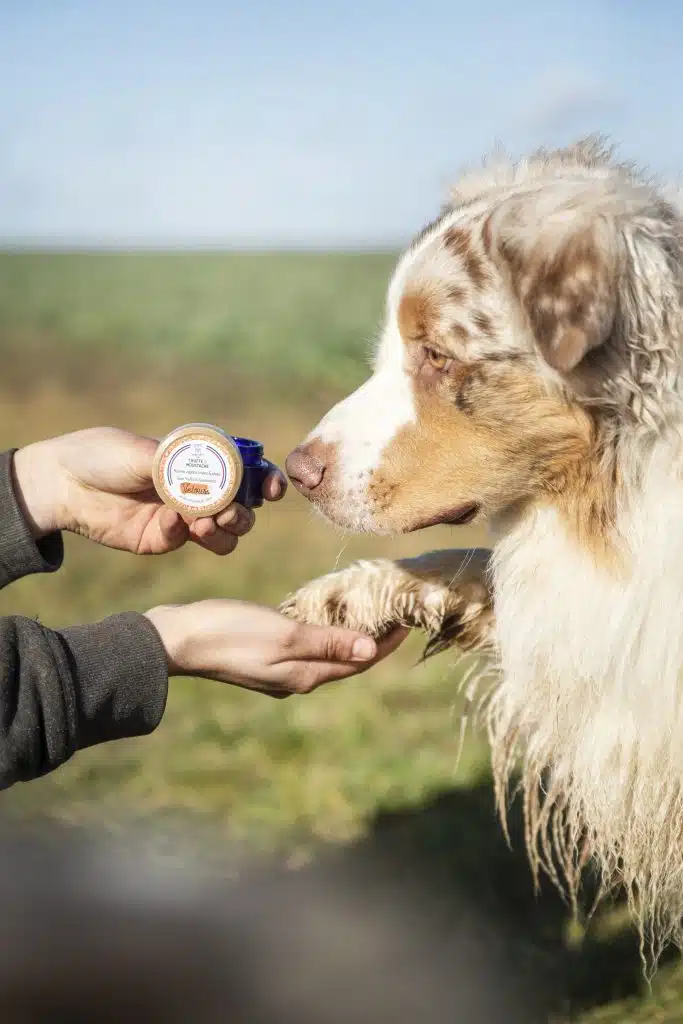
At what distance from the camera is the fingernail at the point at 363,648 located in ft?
11.1

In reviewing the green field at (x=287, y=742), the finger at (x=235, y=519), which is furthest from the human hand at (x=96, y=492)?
the green field at (x=287, y=742)

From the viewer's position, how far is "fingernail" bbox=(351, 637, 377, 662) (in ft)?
11.1

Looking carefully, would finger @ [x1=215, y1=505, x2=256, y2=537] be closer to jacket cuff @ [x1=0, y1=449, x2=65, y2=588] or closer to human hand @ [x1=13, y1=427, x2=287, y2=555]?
human hand @ [x1=13, y1=427, x2=287, y2=555]

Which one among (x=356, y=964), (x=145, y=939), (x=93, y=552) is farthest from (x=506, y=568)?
(x=93, y=552)

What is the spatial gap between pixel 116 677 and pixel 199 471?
1.93 ft

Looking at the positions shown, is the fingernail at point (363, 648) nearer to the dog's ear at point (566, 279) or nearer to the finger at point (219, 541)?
the finger at point (219, 541)

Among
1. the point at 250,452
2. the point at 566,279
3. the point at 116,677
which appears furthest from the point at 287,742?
the point at 566,279

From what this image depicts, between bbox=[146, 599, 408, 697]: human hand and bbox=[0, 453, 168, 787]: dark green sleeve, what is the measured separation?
12 cm

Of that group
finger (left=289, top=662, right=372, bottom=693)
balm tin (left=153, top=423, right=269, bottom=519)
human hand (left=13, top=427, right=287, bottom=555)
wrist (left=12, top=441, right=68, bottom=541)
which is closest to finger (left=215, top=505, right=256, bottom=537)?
balm tin (left=153, top=423, right=269, bottom=519)

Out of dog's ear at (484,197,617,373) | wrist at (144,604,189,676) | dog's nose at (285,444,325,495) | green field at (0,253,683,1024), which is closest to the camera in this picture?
dog's ear at (484,197,617,373)

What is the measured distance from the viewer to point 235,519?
3201 millimetres

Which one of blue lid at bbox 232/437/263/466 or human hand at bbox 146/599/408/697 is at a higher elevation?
blue lid at bbox 232/437/263/466

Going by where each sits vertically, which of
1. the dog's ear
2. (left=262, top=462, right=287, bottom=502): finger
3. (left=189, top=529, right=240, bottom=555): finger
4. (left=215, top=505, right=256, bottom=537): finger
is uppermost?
the dog's ear

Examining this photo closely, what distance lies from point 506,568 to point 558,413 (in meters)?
0.51
